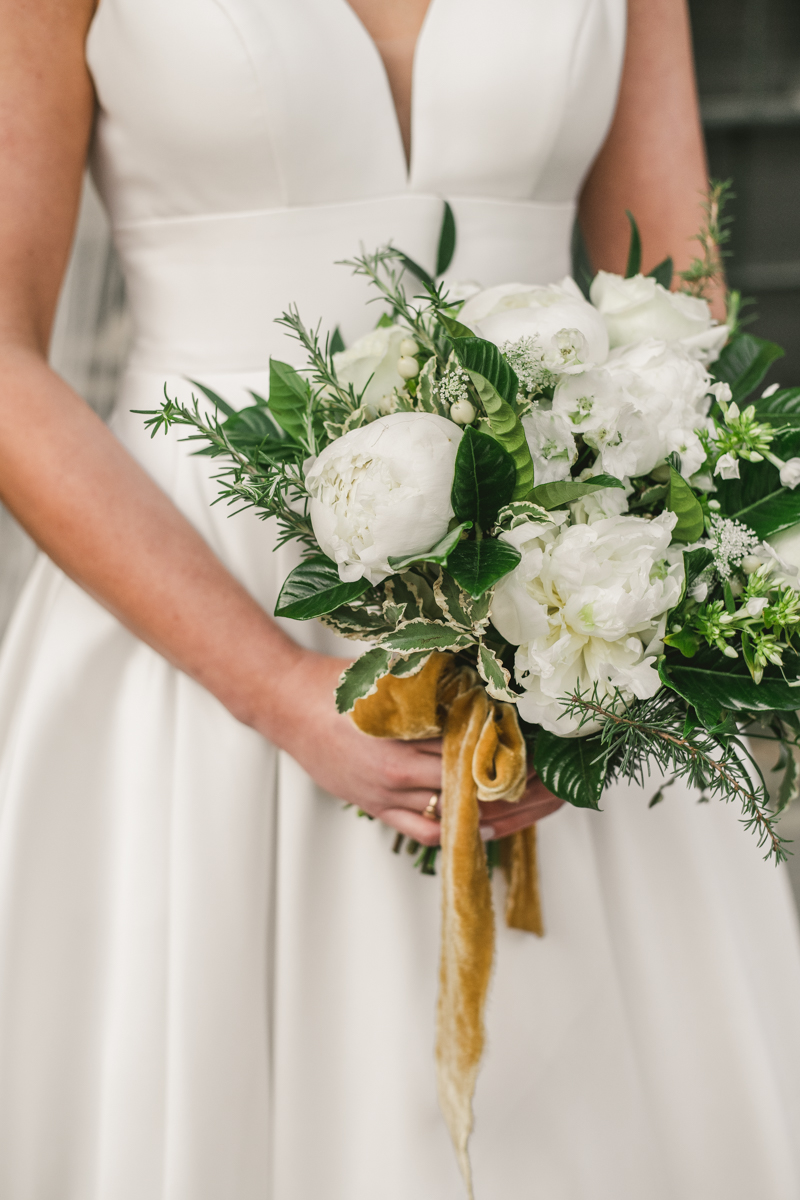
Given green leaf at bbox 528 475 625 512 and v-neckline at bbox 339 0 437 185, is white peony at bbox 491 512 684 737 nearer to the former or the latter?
green leaf at bbox 528 475 625 512

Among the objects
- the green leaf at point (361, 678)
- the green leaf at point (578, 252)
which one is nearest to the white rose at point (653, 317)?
the green leaf at point (361, 678)

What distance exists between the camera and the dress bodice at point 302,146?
2.59 feet

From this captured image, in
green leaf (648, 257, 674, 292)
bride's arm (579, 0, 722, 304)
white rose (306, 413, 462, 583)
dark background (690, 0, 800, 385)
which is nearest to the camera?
white rose (306, 413, 462, 583)

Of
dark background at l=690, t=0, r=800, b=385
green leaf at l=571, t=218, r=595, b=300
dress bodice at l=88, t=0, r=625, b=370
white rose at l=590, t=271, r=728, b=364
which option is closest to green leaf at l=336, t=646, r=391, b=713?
white rose at l=590, t=271, r=728, b=364

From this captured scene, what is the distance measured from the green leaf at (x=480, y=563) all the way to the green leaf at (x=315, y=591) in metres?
0.07

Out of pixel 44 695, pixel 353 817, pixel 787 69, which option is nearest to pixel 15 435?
pixel 44 695

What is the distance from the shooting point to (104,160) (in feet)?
2.82

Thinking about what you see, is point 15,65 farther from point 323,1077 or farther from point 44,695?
point 323,1077

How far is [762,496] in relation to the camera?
61 centimetres

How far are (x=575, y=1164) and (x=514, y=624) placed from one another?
23.1 inches

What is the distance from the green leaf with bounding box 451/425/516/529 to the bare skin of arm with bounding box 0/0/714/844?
0.26m

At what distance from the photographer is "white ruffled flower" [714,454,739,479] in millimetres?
564

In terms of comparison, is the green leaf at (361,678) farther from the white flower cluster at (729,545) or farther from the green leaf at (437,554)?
the white flower cluster at (729,545)

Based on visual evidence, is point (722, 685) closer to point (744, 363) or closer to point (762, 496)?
point (762, 496)
